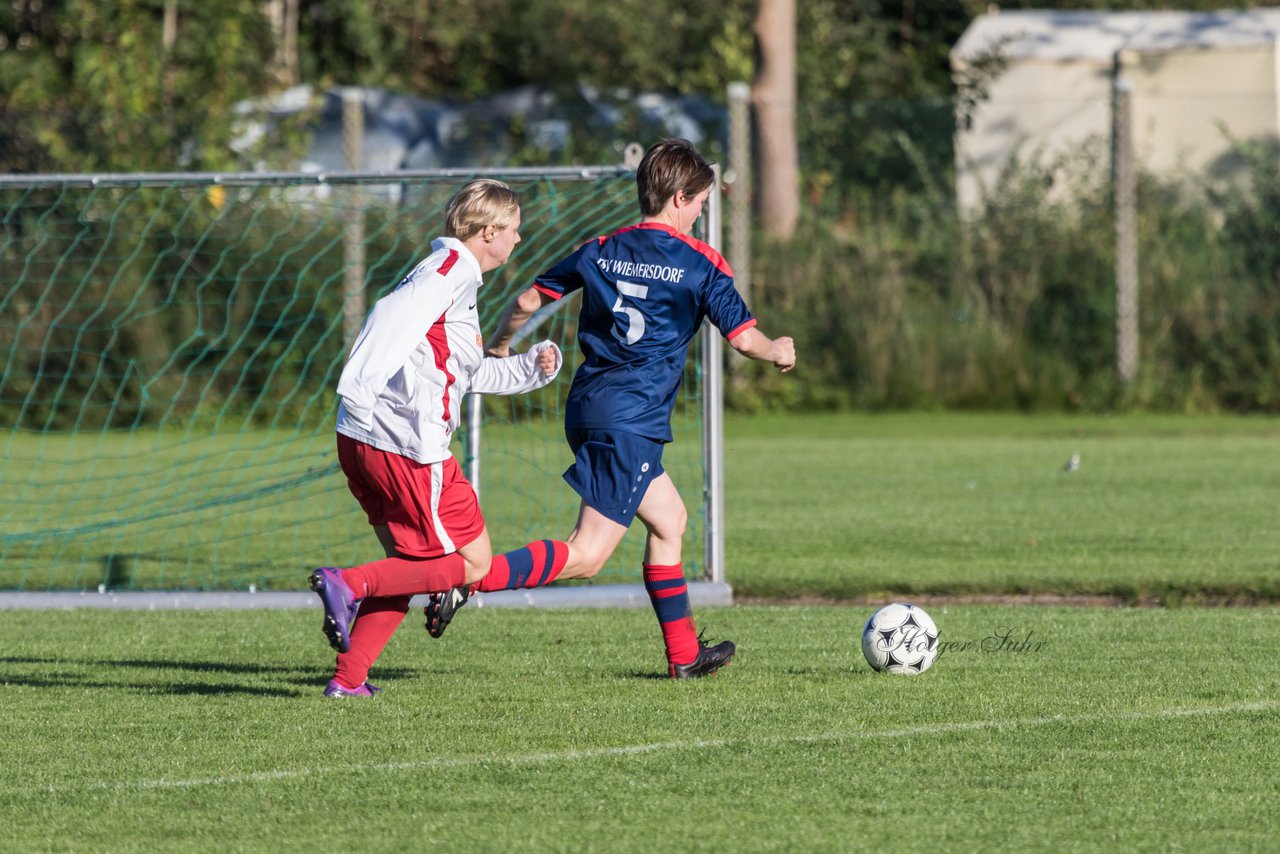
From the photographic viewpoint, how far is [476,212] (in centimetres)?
564

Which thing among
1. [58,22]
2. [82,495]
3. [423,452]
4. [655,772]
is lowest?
[82,495]

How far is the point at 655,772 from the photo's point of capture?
14.9ft

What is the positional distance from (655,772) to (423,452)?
4.52ft

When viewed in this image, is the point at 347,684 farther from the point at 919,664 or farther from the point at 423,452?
the point at 919,664

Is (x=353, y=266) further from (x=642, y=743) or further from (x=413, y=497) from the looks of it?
(x=642, y=743)

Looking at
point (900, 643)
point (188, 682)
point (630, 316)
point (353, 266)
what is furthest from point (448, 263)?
point (353, 266)

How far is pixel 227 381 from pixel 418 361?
943cm

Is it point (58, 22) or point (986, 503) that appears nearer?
point (986, 503)

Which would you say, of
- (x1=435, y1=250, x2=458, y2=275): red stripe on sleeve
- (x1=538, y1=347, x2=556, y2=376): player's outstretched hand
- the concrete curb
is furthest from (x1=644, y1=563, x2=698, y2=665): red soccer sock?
the concrete curb

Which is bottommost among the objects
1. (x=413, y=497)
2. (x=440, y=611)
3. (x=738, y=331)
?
(x=440, y=611)

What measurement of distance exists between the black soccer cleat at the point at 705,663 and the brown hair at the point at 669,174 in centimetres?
147

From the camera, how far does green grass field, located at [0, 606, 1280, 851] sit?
4.06 meters

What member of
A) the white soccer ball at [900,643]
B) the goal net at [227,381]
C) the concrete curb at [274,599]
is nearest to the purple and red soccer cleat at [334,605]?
the white soccer ball at [900,643]

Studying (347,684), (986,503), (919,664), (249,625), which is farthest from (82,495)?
(919,664)
